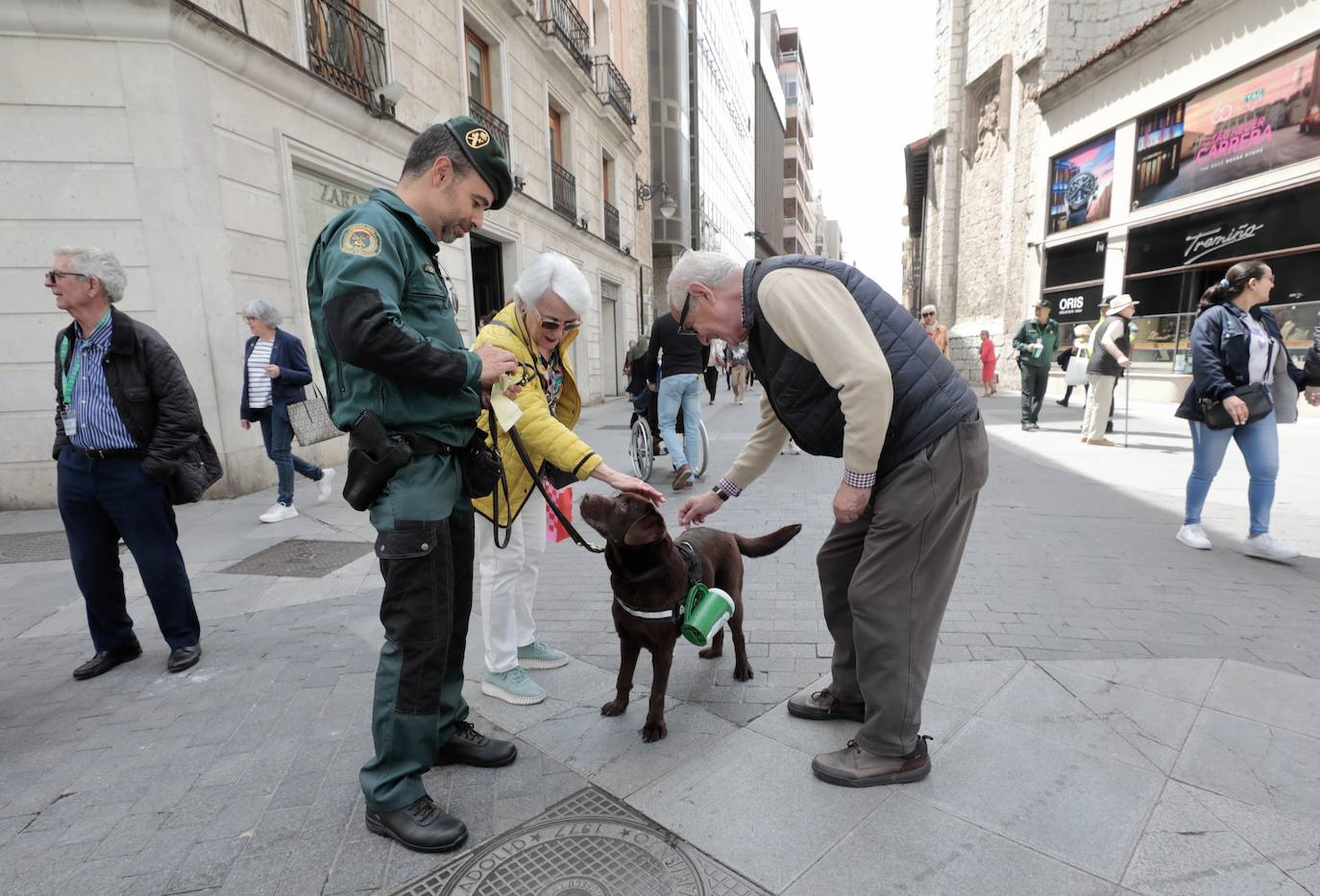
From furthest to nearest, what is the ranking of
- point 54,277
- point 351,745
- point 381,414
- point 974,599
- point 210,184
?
point 210,184
point 974,599
point 54,277
point 351,745
point 381,414

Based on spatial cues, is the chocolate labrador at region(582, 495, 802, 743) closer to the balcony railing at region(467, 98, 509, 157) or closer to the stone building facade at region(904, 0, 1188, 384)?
the balcony railing at region(467, 98, 509, 157)

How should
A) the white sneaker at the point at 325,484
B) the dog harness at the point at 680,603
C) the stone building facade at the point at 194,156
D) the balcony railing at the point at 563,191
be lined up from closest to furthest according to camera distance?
the dog harness at the point at 680,603, the stone building facade at the point at 194,156, the white sneaker at the point at 325,484, the balcony railing at the point at 563,191

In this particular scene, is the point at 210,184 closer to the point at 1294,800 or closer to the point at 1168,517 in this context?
the point at 1294,800

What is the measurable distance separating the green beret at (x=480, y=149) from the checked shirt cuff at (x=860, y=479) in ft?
4.70

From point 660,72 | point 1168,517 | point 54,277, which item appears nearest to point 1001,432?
point 1168,517

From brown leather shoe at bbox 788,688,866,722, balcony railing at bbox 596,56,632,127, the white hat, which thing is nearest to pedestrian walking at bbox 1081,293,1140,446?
the white hat

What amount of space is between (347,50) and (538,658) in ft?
29.7

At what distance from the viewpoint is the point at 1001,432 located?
1106 cm

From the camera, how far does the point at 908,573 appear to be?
7.31 ft

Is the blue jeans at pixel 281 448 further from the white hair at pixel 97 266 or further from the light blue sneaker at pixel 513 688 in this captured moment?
the light blue sneaker at pixel 513 688

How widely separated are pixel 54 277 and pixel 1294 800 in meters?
5.23

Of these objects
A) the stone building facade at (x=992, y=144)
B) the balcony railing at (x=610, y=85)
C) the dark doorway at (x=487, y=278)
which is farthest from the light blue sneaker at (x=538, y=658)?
the stone building facade at (x=992, y=144)

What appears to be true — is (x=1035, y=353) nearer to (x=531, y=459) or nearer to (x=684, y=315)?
(x=684, y=315)

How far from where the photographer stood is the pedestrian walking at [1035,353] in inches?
410
